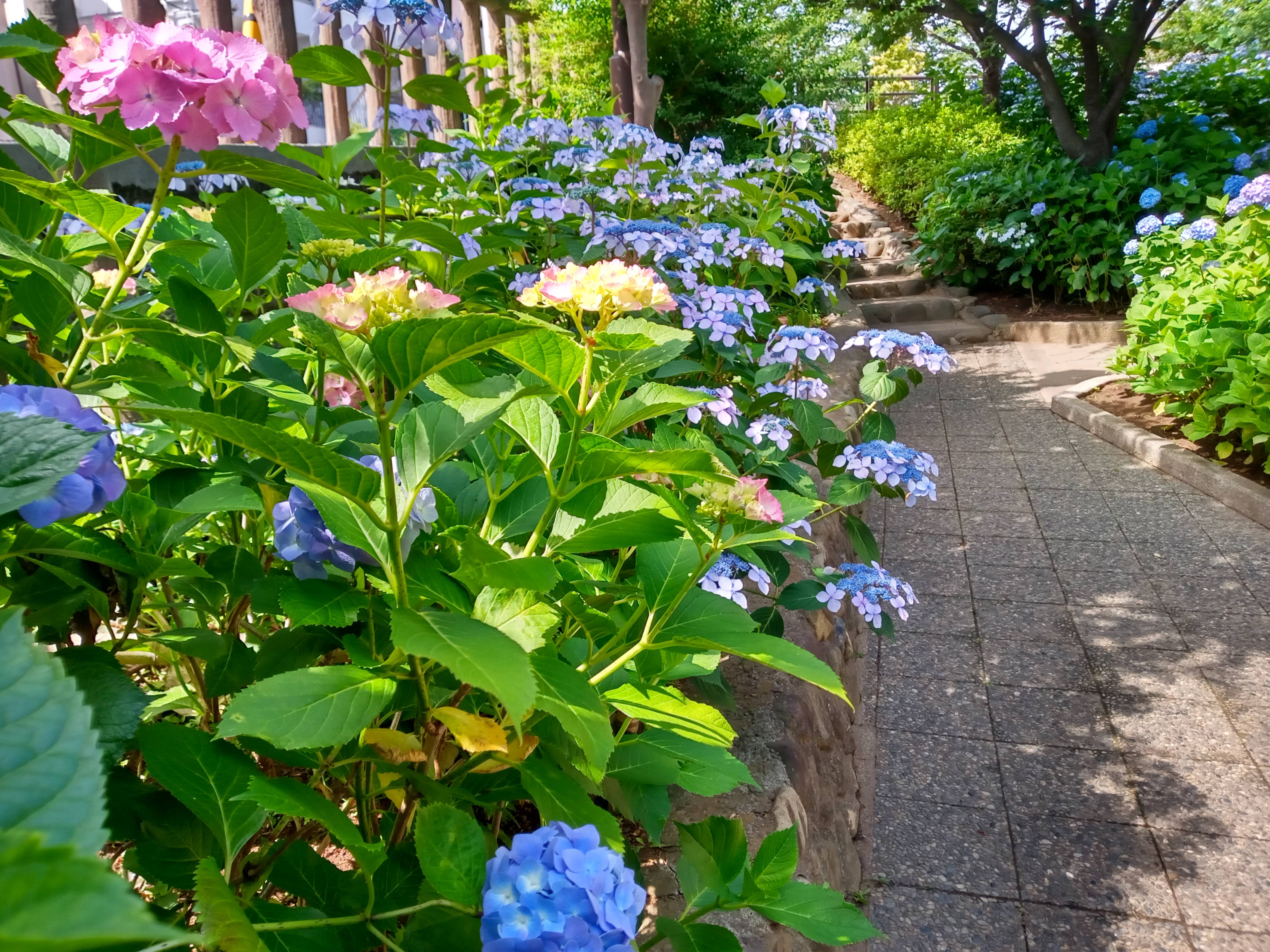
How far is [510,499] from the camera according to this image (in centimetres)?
92

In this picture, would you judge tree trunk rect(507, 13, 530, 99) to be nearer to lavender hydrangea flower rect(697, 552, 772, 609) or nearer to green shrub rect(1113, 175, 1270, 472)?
Answer: green shrub rect(1113, 175, 1270, 472)

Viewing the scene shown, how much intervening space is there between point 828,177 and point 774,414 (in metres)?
6.90

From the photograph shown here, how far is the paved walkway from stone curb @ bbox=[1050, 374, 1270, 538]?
67 millimetres

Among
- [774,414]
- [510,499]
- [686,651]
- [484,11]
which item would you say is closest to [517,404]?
[510,499]

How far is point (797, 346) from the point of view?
7.19ft

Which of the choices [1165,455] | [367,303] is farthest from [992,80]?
[367,303]

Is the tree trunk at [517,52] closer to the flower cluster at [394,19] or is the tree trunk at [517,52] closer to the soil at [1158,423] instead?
the soil at [1158,423]

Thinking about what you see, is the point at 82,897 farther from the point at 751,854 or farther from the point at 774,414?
the point at 774,414

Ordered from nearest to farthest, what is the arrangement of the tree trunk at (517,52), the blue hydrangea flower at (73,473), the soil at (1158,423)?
1. the blue hydrangea flower at (73,473)
2. the soil at (1158,423)
3. the tree trunk at (517,52)

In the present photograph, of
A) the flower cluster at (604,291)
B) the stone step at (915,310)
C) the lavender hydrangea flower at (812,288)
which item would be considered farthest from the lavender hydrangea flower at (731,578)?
the stone step at (915,310)

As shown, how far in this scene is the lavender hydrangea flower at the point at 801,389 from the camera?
2309mm

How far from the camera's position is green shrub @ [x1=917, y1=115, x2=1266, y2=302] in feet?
23.2

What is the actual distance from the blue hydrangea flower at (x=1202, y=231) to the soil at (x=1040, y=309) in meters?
1.85

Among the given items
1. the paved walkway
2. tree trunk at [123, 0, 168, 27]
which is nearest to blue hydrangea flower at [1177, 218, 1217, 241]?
the paved walkway
